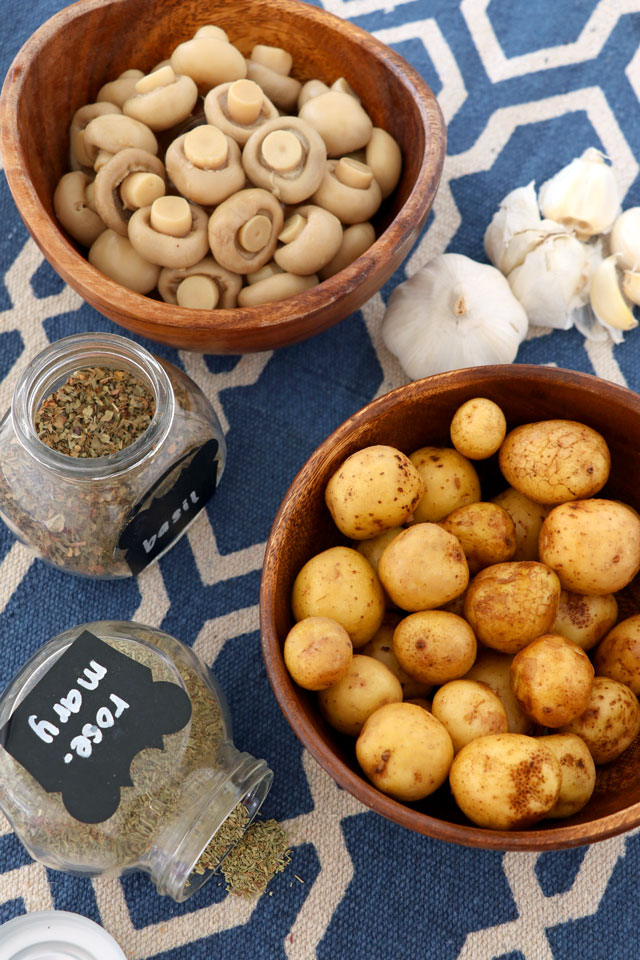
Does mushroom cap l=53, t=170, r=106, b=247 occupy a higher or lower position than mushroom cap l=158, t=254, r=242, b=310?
higher

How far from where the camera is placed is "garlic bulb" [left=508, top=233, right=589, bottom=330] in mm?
812

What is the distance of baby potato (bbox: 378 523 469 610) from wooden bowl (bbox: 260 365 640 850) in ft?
0.27

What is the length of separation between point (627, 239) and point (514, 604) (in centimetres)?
46

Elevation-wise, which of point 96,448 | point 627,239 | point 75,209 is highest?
point 75,209

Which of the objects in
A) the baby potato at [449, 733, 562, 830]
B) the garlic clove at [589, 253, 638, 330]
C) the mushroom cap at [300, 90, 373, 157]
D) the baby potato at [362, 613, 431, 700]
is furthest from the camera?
the garlic clove at [589, 253, 638, 330]

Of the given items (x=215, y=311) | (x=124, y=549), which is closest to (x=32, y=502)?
(x=124, y=549)

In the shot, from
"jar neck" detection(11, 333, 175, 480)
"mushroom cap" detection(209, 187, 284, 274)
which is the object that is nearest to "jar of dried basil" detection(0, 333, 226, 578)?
"jar neck" detection(11, 333, 175, 480)

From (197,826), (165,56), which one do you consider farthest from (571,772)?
(165,56)

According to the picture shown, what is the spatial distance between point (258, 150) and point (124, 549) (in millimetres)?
344

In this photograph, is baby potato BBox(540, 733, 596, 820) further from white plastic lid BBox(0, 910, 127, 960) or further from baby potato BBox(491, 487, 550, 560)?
white plastic lid BBox(0, 910, 127, 960)

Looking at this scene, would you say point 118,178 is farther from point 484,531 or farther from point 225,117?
point 484,531

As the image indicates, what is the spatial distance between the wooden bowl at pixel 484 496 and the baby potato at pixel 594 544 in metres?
0.08

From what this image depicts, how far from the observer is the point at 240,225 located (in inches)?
26.3

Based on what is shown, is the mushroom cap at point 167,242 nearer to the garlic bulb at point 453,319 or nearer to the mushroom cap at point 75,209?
the mushroom cap at point 75,209
